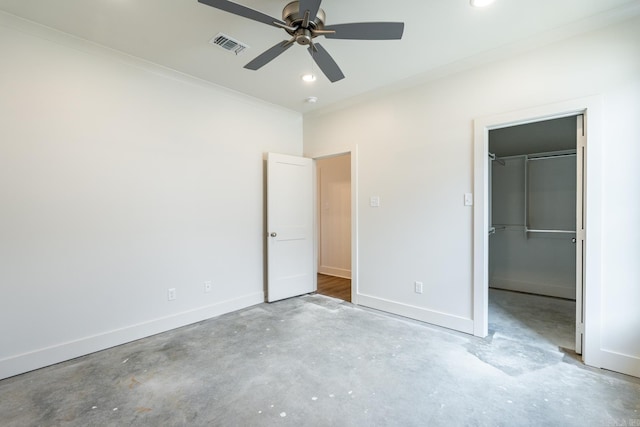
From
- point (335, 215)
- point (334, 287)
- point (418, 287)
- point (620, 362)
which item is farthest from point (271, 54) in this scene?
point (335, 215)

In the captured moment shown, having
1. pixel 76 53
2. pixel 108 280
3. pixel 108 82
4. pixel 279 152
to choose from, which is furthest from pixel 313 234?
pixel 76 53

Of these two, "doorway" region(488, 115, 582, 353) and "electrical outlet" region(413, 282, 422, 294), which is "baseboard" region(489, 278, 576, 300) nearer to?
"doorway" region(488, 115, 582, 353)

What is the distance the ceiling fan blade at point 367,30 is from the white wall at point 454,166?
1498 millimetres

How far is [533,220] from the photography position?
428 centimetres

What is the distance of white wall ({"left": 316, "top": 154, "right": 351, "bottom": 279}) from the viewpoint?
5406 millimetres

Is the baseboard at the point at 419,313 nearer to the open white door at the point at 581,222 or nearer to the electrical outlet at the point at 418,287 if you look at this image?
the electrical outlet at the point at 418,287

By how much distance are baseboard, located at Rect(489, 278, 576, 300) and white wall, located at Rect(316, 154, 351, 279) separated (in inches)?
94.2

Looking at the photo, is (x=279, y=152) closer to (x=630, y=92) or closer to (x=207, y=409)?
(x=207, y=409)

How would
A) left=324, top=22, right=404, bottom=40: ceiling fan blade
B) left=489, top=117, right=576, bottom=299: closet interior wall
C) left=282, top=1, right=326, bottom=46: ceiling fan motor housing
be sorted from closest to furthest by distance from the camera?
left=324, top=22, right=404, bottom=40: ceiling fan blade
left=282, top=1, right=326, bottom=46: ceiling fan motor housing
left=489, top=117, right=576, bottom=299: closet interior wall

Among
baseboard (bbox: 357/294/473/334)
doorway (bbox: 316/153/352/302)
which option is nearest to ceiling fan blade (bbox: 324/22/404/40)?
baseboard (bbox: 357/294/473/334)

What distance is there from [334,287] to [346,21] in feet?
11.9

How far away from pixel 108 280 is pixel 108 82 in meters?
1.82

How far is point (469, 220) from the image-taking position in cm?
290

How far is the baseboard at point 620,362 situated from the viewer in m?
2.13
